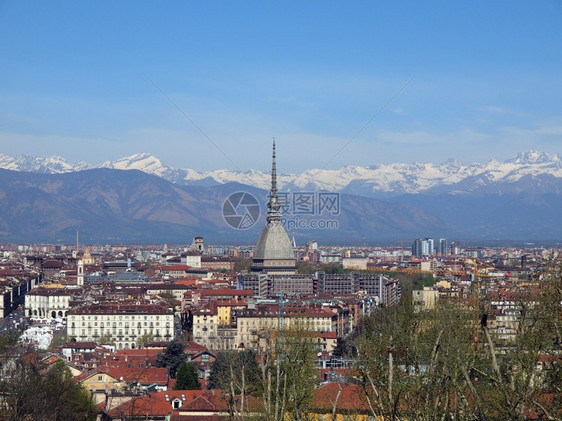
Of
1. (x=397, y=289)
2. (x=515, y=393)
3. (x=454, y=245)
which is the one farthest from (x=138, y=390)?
(x=454, y=245)

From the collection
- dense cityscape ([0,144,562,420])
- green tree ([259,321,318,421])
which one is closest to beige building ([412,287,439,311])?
dense cityscape ([0,144,562,420])

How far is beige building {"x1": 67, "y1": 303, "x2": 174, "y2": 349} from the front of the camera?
176 ft

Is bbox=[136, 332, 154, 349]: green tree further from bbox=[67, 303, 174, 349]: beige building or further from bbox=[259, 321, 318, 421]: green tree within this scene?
bbox=[259, 321, 318, 421]: green tree

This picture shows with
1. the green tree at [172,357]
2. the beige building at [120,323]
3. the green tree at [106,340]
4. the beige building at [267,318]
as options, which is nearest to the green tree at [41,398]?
the green tree at [172,357]

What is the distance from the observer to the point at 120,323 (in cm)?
5447

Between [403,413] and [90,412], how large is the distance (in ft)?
47.0

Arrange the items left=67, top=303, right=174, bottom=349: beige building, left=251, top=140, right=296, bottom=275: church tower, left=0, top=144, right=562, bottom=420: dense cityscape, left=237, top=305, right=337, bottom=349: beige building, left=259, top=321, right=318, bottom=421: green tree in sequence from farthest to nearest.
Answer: left=251, top=140, right=296, bottom=275: church tower < left=67, top=303, right=174, bottom=349: beige building < left=237, top=305, right=337, bottom=349: beige building < left=259, top=321, right=318, bottom=421: green tree < left=0, top=144, right=562, bottom=420: dense cityscape

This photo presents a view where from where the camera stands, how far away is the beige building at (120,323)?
53656 millimetres

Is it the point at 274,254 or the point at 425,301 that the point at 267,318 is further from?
the point at 274,254

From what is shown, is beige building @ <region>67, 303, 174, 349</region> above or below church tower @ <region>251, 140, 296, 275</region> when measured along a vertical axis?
below

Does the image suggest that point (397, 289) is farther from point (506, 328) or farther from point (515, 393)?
point (515, 393)

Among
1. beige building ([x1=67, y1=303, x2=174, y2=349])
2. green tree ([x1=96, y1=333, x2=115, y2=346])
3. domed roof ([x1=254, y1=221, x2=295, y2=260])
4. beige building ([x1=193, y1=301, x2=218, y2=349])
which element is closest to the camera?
green tree ([x1=96, y1=333, x2=115, y2=346])

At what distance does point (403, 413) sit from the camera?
12148 millimetres

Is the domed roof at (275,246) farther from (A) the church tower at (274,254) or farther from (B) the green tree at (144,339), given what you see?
(B) the green tree at (144,339)
